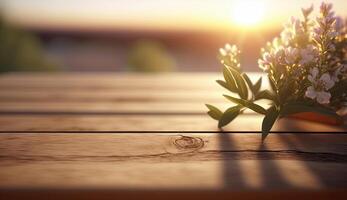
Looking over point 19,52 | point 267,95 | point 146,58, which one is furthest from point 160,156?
point 146,58

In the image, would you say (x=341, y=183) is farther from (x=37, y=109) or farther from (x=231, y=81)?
(x=37, y=109)

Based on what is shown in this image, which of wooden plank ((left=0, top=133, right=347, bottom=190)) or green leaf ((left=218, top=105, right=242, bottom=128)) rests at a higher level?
green leaf ((left=218, top=105, right=242, bottom=128))

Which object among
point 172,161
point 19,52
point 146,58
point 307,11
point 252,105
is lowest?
point 172,161

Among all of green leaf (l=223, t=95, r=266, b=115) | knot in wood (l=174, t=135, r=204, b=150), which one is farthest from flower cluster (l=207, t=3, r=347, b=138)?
knot in wood (l=174, t=135, r=204, b=150)

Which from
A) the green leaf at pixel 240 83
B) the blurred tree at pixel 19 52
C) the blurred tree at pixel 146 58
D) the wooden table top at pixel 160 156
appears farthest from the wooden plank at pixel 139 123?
the blurred tree at pixel 146 58

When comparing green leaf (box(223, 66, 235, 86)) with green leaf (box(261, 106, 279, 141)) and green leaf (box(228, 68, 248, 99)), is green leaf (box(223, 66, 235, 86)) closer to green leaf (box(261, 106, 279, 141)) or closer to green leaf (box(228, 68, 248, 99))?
green leaf (box(228, 68, 248, 99))

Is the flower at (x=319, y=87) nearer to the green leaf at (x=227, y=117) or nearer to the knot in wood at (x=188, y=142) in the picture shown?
the green leaf at (x=227, y=117)

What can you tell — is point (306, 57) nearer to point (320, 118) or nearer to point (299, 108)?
point (299, 108)
